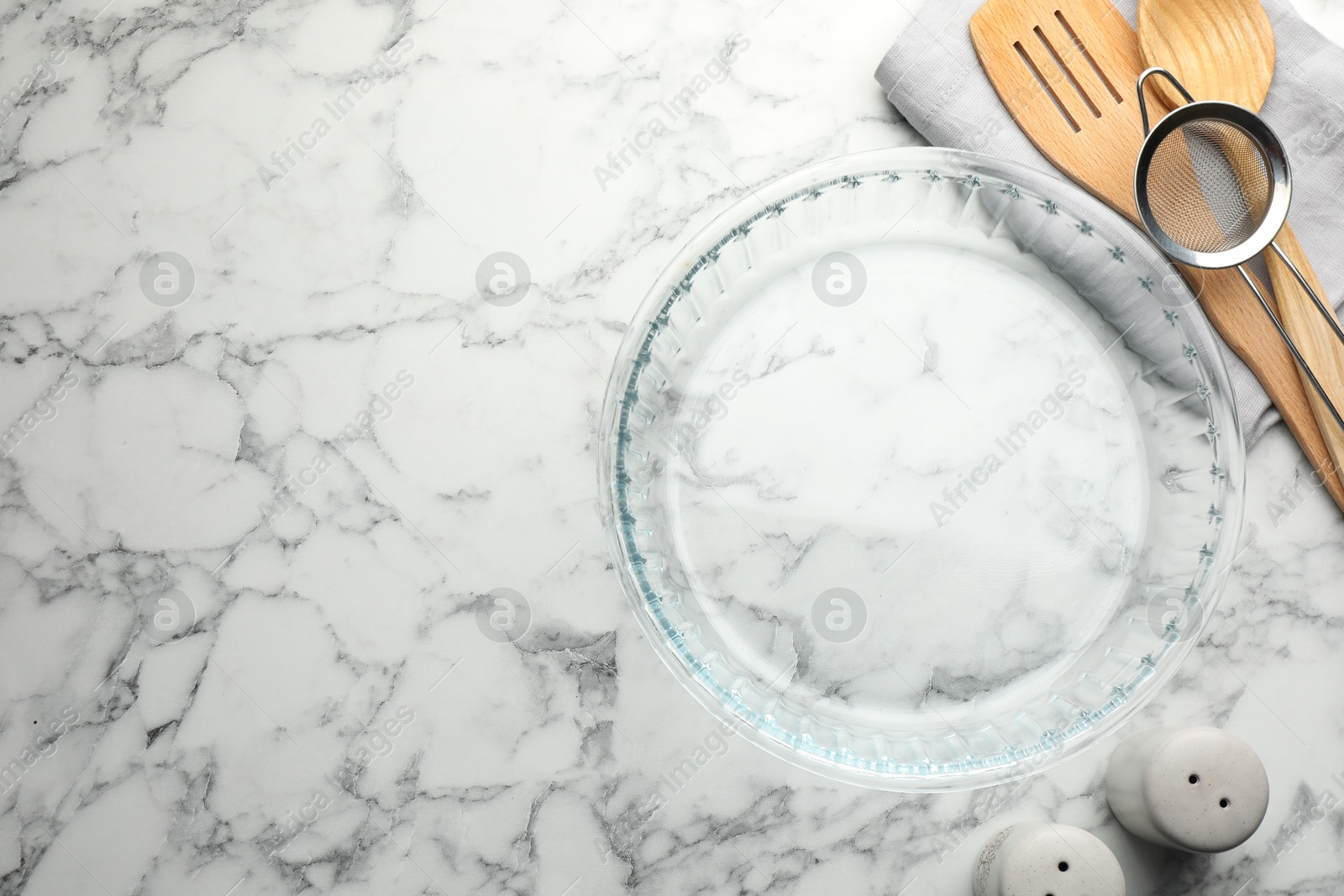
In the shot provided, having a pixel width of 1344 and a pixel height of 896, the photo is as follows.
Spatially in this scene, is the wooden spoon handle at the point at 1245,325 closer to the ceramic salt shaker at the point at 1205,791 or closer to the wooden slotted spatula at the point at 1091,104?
the wooden slotted spatula at the point at 1091,104

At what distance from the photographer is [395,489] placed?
660 mm

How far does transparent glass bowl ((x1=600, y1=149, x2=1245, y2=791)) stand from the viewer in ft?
2.02

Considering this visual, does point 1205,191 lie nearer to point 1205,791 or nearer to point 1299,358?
point 1299,358

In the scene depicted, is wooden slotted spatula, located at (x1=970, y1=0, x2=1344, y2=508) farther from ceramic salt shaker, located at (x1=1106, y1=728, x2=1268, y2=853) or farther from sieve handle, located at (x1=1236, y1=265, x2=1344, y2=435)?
ceramic salt shaker, located at (x1=1106, y1=728, x2=1268, y2=853)

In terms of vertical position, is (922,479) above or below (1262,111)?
below

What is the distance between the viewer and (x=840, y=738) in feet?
2.02

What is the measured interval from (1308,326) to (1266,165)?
0.39 ft

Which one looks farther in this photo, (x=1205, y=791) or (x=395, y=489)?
(x=395, y=489)

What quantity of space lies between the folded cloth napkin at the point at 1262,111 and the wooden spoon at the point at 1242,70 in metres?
0.02

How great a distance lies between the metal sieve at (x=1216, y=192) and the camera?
1.90 feet

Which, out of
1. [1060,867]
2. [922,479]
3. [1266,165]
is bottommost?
[1060,867]

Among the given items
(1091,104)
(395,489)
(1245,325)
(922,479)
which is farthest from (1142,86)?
(395,489)

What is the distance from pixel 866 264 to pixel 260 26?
1.75 feet

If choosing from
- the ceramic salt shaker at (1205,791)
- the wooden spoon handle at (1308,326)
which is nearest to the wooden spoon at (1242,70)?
the wooden spoon handle at (1308,326)
